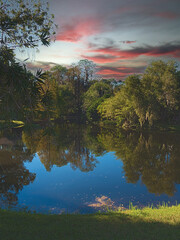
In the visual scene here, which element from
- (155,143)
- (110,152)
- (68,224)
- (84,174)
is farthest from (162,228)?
(155,143)

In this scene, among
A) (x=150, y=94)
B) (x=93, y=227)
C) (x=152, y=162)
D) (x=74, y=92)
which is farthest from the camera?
(x=74, y=92)

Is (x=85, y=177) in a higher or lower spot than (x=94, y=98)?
lower

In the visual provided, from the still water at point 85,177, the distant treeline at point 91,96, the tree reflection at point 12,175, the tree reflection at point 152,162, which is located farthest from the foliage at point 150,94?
the tree reflection at point 12,175

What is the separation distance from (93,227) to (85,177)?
1143cm

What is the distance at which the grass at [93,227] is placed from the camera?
26.0ft

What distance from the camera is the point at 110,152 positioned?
1217 inches

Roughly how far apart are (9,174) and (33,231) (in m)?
11.9

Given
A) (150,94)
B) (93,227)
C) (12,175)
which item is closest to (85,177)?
(12,175)

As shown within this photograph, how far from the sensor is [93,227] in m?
8.83

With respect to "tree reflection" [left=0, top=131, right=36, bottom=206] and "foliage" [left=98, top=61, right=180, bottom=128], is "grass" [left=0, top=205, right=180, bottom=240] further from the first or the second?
"foliage" [left=98, top=61, right=180, bottom=128]

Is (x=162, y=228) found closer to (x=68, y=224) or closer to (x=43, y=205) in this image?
(x=68, y=224)

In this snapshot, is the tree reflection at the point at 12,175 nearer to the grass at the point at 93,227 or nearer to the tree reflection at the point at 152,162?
the grass at the point at 93,227

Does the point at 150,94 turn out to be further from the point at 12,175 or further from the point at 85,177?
the point at 12,175

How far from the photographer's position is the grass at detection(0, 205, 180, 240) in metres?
7.91
